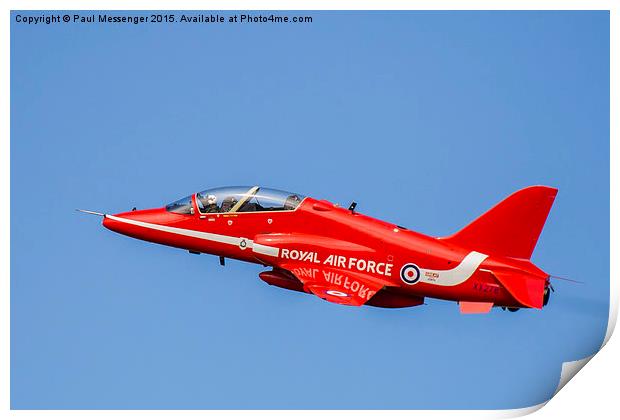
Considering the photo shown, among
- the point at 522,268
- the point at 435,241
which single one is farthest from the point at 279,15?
the point at 522,268

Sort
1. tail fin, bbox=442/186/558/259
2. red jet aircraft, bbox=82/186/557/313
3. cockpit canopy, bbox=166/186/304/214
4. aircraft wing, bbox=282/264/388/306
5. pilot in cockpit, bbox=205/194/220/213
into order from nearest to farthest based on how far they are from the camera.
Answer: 1. aircraft wing, bbox=282/264/388/306
2. red jet aircraft, bbox=82/186/557/313
3. tail fin, bbox=442/186/558/259
4. cockpit canopy, bbox=166/186/304/214
5. pilot in cockpit, bbox=205/194/220/213

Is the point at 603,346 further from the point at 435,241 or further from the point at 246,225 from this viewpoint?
the point at 246,225

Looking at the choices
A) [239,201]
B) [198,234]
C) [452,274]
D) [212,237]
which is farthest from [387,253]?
[198,234]

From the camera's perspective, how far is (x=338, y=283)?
32.4 feet

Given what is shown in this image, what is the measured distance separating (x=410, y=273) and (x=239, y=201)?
2.04 metres

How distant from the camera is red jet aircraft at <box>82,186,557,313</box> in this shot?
389 inches

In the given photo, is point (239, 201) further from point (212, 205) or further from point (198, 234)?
point (198, 234)

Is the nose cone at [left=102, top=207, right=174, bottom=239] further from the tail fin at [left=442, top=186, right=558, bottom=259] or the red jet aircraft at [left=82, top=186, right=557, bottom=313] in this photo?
the tail fin at [left=442, top=186, right=558, bottom=259]

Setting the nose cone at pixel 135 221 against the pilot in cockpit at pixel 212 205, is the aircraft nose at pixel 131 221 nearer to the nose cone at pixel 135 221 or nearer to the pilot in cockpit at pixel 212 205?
the nose cone at pixel 135 221

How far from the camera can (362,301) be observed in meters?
9.62

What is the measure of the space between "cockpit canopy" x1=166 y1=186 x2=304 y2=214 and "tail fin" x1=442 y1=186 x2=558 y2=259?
1827 mm

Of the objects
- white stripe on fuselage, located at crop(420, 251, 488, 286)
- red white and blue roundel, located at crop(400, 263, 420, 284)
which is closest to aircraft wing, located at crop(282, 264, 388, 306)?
red white and blue roundel, located at crop(400, 263, 420, 284)

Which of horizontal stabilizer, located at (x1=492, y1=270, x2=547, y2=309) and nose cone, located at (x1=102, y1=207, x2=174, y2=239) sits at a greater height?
nose cone, located at (x1=102, y1=207, x2=174, y2=239)

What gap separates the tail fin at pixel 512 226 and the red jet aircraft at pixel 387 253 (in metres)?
0.01
